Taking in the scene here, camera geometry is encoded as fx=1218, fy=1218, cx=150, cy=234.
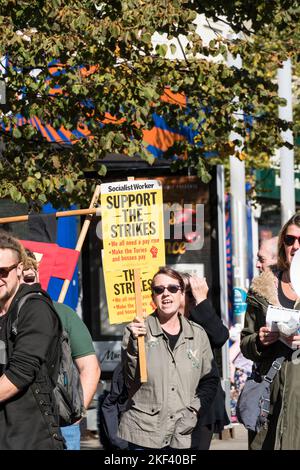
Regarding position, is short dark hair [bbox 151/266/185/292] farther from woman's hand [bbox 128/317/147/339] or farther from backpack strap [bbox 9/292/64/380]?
backpack strap [bbox 9/292/64/380]

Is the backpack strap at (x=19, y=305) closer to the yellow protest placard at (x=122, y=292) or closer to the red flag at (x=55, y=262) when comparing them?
the yellow protest placard at (x=122, y=292)

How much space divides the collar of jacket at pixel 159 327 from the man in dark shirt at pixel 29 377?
2295 mm

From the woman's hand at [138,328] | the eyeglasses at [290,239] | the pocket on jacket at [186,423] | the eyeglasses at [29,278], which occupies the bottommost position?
the pocket on jacket at [186,423]

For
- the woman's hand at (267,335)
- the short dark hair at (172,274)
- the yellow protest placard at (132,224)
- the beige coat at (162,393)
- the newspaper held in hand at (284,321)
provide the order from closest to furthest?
the newspaper held in hand at (284,321), the woman's hand at (267,335), the beige coat at (162,393), the short dark hair at (172,274), the yellow protest placard at (132,224)

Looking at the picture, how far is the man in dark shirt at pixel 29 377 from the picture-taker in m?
5.03

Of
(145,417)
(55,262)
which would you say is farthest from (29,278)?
(55,262)

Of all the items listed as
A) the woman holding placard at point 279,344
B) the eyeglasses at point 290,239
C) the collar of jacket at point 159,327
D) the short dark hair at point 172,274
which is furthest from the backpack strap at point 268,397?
the short dark hair at point 172,274

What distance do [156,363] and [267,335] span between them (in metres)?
1.61

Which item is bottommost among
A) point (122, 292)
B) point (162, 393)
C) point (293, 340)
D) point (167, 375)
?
point (162, 393)

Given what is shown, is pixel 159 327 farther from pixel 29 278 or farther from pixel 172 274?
pixel 29 278

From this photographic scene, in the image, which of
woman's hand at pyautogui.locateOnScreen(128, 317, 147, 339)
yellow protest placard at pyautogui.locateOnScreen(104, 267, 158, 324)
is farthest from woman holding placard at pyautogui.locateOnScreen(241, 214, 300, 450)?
yellow protest placard at pyautogui.locateOnScreen(104, 267, 158, 324)

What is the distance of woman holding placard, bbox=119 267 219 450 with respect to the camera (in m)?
7.28

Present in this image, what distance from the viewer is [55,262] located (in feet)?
29.1

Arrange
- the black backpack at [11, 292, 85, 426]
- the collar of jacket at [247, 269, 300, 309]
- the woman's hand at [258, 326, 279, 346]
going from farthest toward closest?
the collar of jacket at [247, 269, 300, 309]
the woman's hand at [258, 326, 279, 346]
the black backpack at [11, 292, 85, 426]
